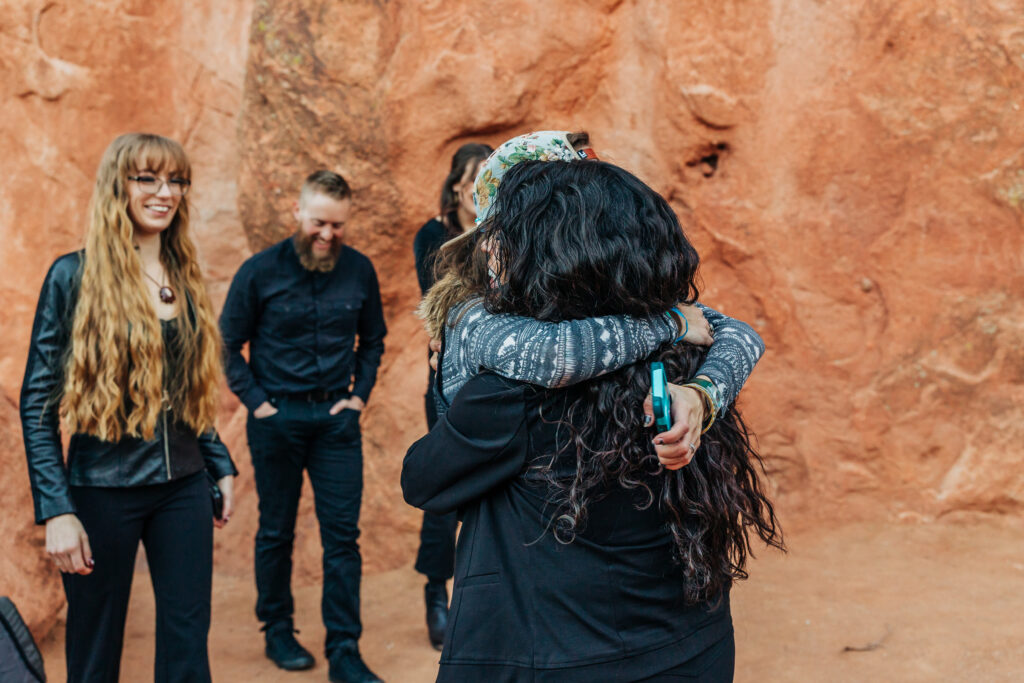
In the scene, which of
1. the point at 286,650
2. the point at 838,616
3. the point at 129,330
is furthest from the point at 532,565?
the point at 838,616

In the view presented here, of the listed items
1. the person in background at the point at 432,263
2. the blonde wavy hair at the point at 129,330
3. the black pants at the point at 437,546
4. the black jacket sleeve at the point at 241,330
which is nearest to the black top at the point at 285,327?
the black jacket sleeve at the point at 241,330

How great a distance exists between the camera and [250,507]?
5582 millimetres

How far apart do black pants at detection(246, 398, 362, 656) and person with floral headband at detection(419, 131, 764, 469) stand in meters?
2.03

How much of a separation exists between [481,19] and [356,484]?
2757mm

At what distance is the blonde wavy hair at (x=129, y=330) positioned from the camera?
276cm

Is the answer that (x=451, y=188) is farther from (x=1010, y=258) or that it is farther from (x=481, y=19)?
(x=1010, y=258)

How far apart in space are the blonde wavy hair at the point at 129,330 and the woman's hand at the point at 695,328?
5.65 feet

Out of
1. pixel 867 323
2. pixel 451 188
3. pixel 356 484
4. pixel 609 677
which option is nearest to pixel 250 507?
pixel 356 484

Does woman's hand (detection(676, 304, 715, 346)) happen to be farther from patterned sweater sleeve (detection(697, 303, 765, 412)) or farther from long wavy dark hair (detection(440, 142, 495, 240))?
long wavy dark hair (detection(440, 142, 495, 240))

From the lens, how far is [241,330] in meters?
4.04

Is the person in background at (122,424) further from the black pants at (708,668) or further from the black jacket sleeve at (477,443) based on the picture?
the black pants at (708,668)

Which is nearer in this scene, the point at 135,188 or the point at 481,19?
the point at 135,188

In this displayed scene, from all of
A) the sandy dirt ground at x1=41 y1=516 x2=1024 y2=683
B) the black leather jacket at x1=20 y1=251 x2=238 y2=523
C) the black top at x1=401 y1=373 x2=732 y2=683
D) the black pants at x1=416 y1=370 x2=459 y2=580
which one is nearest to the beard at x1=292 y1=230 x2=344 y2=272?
the black pants at x1=416 y1=370 x2=459 y2=580

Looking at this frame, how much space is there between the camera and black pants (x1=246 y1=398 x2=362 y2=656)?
3.95 m
